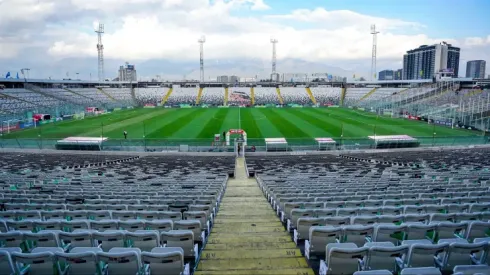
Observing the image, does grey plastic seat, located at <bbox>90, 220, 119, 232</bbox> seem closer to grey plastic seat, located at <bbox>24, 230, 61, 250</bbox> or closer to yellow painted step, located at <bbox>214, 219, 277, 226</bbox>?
grey plastic seat, located at <bbox>24, 230, 61, 250</bbox>

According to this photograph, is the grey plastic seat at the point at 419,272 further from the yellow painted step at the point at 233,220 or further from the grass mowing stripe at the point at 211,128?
the grass mowing stripe at the point at 211,128

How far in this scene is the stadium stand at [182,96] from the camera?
88.7 m

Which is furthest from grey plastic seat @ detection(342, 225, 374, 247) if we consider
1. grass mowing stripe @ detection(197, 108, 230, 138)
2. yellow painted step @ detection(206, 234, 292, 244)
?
grass mowing stripe @ detection(197, 108, 230, 138)

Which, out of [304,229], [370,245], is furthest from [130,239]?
[370,245]

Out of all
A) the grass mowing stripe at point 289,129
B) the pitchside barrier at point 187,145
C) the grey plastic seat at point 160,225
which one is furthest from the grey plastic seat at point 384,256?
the grass mowing stripe at point 289,129

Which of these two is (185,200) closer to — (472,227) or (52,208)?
(52,208)

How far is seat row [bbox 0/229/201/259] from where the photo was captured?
527 centimetres

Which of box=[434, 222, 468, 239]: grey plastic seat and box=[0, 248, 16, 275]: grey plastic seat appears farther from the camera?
box=[434, 222, 468, 239]: grey plastic seat

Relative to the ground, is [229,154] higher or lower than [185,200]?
lower

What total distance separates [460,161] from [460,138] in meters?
11.0

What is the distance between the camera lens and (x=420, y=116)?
54.4 metres

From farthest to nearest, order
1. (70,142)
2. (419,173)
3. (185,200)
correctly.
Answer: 1. (70,142)
2. (419,173)
3. (185,200)

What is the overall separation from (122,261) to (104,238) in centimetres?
112

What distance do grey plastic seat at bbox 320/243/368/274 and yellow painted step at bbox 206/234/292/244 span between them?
7.18ft
